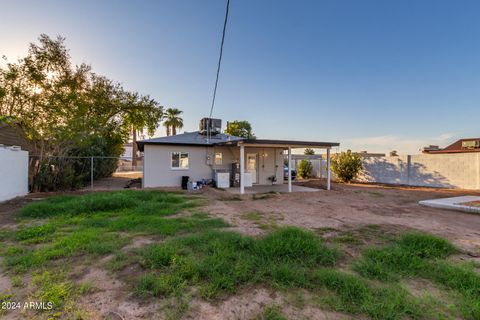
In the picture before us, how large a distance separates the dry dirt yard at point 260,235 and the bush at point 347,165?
8.29 m

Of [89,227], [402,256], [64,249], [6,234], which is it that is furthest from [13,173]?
[402,256]

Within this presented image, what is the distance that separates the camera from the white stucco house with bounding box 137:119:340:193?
1195 cm

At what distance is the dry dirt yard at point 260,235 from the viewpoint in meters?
2.15

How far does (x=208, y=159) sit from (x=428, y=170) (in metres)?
14.7

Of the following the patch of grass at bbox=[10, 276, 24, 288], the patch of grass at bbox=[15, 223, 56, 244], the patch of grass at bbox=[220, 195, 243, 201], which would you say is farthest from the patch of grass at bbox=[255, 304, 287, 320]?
the patch of grass at bbox=[220, 195, 243, 201]

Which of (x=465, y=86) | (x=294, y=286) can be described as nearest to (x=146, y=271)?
(x=294, y=286)

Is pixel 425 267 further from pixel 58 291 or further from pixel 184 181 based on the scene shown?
pixel 184 181

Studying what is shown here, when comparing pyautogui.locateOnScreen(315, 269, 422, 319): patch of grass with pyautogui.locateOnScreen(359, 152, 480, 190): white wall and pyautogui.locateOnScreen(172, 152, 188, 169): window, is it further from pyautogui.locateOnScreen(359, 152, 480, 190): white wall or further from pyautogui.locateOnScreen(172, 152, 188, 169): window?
pyautogui.locateOnScreen(359, 152, 480, 190): white wall

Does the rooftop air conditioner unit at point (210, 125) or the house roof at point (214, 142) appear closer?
the house roof at point (214, 142)

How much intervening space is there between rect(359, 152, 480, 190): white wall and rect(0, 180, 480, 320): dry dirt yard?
24.5 ft

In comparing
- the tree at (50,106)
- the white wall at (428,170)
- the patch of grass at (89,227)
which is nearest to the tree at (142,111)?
the tree at (50,106)

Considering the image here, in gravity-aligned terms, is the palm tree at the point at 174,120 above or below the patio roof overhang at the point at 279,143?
above

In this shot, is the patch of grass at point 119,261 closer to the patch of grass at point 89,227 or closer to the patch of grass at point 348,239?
the patch of grass at point 89,227

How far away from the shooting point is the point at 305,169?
67.3 ft
